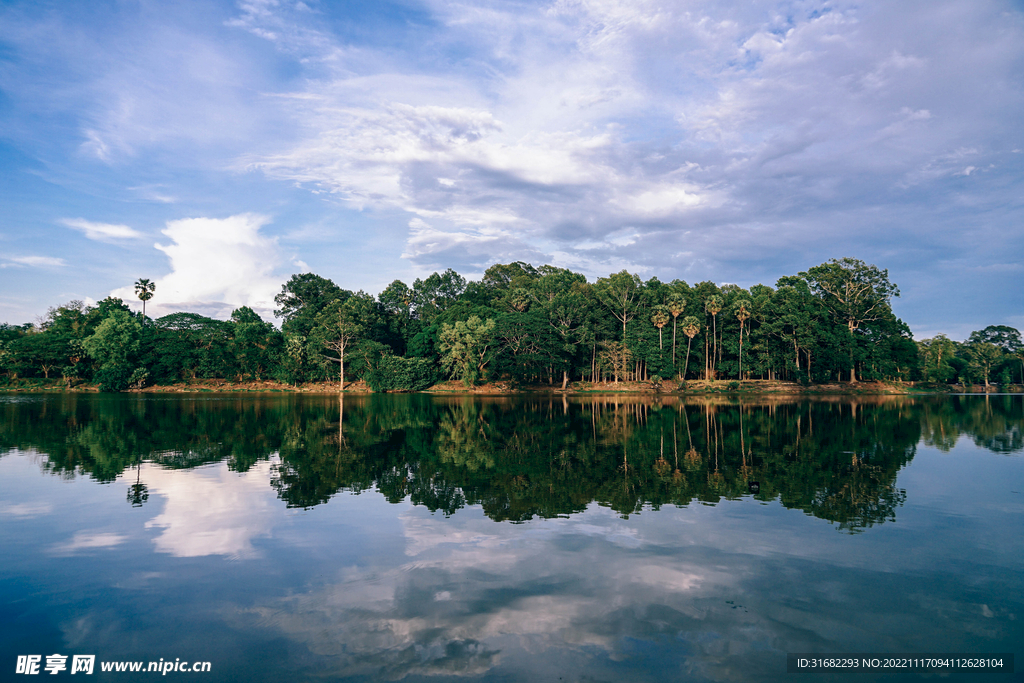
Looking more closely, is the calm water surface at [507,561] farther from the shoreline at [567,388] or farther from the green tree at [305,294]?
the green tree at [305,294]

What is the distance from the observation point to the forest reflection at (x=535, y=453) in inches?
574

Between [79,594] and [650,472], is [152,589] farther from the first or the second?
[650,472]

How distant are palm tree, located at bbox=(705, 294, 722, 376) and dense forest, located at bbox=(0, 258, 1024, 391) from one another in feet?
0.86

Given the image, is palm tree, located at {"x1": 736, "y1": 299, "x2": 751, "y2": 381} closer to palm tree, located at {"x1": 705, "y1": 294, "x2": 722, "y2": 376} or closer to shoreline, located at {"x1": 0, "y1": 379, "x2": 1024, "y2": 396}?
palm tree, located at {"x1": 705, "y1": 294, "x2": 722, "y2": 376}

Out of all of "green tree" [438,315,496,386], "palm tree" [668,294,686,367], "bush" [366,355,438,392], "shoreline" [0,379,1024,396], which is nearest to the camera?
"shoreline" [0,379,1024,396]

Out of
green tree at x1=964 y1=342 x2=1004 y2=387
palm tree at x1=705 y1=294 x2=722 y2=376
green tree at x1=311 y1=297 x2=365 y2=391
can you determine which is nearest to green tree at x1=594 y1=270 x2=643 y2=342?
palm tree at x1=705 y1=294 x2=722 y2=376

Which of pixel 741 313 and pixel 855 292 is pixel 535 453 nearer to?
pixel 741 313

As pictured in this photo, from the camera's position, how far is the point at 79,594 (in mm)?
8383

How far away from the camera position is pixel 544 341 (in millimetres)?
72375

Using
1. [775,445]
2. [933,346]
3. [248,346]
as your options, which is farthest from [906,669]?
[933,346]

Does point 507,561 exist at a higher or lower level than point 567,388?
lower

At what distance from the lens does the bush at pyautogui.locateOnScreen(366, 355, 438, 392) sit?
250 ft

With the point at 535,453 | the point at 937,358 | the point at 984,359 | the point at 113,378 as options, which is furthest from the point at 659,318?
the point at 113,378

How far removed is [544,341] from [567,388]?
790 centimetres
